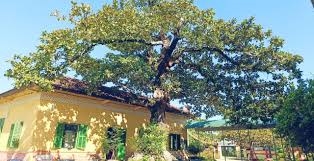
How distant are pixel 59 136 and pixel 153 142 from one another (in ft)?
18.6

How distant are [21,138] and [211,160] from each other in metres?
14.6

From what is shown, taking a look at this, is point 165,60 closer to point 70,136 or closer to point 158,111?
point 158,111

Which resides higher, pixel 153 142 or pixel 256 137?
pixel 256 137

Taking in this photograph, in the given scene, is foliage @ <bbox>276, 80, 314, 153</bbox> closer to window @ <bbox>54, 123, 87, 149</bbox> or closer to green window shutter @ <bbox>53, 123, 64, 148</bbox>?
window @ <bbox>54, 123, 87, 149</bbox>

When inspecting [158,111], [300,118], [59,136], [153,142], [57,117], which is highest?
[158,111]

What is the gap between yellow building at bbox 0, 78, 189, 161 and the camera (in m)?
15.8

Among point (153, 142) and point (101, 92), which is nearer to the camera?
point (153, 142)

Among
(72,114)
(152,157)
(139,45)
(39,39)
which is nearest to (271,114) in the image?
(152,157)

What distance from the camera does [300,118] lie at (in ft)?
40.0

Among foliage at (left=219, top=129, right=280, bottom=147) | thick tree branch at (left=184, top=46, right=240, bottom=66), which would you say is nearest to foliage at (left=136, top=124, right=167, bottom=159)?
thick tree branch at (left=184, top=46, right=240, bottom=66)

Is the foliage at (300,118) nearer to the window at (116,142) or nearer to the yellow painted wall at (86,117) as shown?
the window at (116,142)

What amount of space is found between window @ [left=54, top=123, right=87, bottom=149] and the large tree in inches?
127

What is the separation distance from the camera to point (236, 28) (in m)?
16.1

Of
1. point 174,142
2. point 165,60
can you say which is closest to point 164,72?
point 165,60
